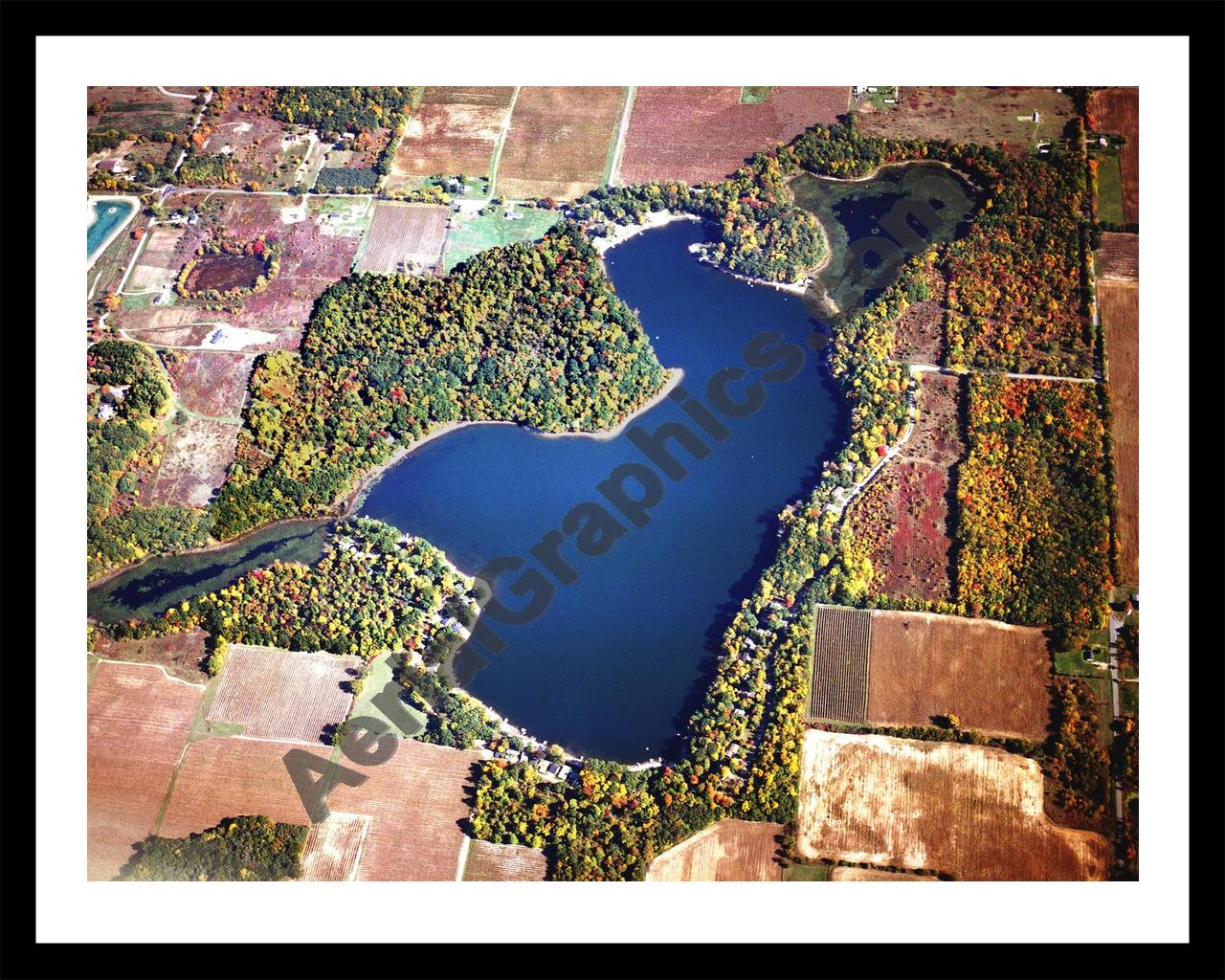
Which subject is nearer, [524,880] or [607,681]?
[524,880]

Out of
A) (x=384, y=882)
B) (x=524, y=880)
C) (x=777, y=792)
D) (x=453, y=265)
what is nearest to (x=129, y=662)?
(x=384, y=882)

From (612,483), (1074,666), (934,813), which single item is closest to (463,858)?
(612,483)

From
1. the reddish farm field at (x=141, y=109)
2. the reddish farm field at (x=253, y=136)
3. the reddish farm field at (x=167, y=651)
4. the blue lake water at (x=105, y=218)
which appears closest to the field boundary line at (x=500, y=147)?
the reddish farm field at (x=253, y=136)

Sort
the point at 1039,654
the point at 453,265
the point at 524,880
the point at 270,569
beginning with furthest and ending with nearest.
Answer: the point at 453,265
the point at 270,569
the point at 1039,654
the point at 524,880

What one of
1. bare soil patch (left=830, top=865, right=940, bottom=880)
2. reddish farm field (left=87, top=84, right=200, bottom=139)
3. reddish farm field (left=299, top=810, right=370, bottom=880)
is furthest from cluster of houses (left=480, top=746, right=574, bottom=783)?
reddish farm field (left=87, top=84, right=200, bottom=139)

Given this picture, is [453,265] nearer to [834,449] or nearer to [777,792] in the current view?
[834,449]

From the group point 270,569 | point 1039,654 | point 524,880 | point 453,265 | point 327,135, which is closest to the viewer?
point 524,880
